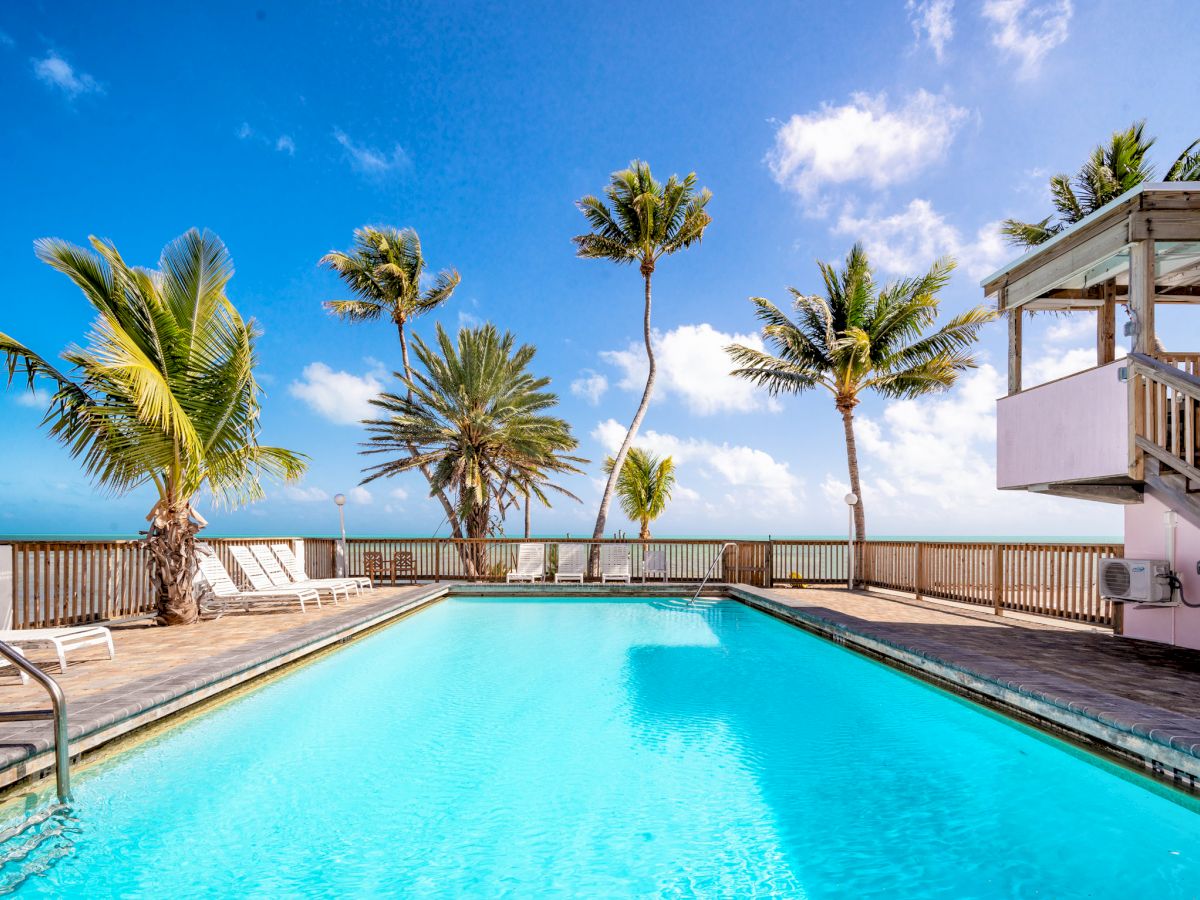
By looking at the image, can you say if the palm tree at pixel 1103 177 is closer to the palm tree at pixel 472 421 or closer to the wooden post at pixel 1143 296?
the wooden post at pixel 1143 296

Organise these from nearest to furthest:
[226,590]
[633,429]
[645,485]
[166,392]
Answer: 1. [166,392]
2. [226,590]
3. [633,429]
4. [645,485]

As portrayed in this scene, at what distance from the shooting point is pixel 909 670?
20.7 feet

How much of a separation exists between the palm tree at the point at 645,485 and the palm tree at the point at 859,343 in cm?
686

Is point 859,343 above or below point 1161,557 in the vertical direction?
above

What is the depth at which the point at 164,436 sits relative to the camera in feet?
25.5

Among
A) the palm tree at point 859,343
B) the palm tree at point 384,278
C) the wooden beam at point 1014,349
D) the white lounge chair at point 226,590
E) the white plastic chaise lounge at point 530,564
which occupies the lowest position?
the white plastic chaise lounge at point 530,564

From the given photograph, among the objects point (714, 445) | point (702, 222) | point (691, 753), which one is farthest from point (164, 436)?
point (714, 445)

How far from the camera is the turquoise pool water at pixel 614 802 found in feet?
9.63

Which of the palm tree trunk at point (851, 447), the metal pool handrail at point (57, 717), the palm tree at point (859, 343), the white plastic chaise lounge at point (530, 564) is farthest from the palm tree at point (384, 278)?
the metal pool handrail at point (57, 717)

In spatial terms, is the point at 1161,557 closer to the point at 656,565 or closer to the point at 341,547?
the point at 656,565

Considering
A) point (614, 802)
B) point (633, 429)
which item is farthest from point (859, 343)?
point (614, 802)

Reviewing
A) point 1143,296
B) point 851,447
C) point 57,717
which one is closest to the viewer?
point 57,717

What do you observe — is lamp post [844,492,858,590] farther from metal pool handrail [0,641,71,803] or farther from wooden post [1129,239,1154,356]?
metal pool handrail [0,641,71,803]

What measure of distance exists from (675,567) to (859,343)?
6640mm
